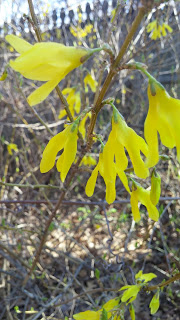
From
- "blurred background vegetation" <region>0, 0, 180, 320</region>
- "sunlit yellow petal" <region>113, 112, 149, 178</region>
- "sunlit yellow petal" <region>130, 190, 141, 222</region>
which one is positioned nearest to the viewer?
"sunlit yellow petal" <region>113, 112, 149, 178</region>

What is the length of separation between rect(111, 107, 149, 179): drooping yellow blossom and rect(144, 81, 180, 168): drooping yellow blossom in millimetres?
60

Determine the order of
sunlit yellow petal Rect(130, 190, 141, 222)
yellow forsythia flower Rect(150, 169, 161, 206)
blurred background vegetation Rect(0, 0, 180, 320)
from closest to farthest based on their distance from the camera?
yellow forsythia flower Rect(150, 169, 161, 206) → sunlit yellow petal Rect(130, 190, 141, 222) → blurred background vegetation Rect(0, 0, 180, 320)

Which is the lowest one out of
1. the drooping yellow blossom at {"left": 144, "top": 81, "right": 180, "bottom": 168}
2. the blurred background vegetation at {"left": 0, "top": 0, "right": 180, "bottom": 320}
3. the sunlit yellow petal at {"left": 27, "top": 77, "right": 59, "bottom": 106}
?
the blurred background vegetation at {"left": 0, "top": 0, "right": 180, "bottom": 320}

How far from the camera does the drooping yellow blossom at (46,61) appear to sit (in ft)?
2.42

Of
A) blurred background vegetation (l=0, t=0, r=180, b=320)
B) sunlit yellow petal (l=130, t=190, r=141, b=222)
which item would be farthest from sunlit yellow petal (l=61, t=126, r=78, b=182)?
blurred background vegetation (l=0, t=0, r=180, b=320)

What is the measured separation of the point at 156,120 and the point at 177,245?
280cm

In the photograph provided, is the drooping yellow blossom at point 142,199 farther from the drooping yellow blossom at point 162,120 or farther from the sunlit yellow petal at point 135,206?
the drooping yellow blossom at point 162,120

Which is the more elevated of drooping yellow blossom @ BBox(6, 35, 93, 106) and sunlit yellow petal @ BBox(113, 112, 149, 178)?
drooping yellow blossom @ BBox(6, 35, 93, 106)

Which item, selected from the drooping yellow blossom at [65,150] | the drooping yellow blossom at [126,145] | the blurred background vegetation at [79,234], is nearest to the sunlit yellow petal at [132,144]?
the drooping yellow blossom at [126,145]

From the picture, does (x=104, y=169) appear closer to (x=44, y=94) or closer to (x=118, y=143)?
(x=118, y=143)

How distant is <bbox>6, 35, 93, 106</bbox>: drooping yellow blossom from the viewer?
74 cm

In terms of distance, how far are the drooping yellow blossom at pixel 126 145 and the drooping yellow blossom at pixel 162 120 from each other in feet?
0.20

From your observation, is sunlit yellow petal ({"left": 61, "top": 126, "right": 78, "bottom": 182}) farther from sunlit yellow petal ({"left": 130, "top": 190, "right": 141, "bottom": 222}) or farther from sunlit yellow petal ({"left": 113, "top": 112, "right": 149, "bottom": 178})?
sunlit yellow petal ({"left": 130, "top": 190, "right": 141, "bottom": 222})

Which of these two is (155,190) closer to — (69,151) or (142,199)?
(142,199)
